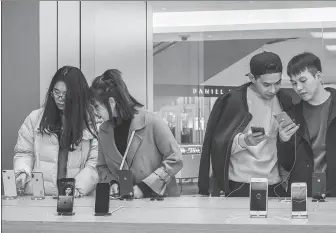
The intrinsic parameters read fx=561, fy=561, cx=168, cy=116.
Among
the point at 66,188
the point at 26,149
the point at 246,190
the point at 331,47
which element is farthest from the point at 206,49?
the point at 66,188

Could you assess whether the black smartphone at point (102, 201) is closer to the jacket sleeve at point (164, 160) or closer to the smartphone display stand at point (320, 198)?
the jacket sleeve at point (164, 160)

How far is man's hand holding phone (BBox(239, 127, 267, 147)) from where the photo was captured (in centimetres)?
321

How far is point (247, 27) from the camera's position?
397 cm

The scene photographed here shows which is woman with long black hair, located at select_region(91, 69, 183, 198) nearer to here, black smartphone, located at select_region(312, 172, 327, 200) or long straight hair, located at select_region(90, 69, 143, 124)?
long straight hair, located at select_region(90, 69, 143, 124)

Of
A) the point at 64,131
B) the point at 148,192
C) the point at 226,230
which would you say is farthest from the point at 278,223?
the point at 64,131

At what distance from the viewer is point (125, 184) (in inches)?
123

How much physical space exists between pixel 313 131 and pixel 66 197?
1.58m

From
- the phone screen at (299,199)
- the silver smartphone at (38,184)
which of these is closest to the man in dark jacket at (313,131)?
the phone screen at (299,199)

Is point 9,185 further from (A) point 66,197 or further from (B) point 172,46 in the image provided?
(B) point 172,46

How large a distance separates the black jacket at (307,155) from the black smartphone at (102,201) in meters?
1.24

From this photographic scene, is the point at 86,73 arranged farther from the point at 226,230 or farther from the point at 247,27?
the point at 226,230

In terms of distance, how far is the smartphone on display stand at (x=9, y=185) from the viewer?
330 cm

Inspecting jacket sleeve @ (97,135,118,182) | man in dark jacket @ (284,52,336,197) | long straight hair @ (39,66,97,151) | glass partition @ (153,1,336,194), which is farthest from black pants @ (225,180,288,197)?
long straight hair @ (39,66,97,151)

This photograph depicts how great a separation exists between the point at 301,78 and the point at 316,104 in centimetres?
23
